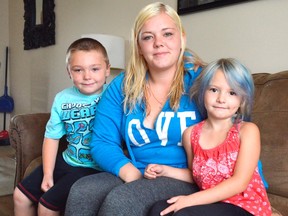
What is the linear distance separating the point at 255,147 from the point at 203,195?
8.4 inches

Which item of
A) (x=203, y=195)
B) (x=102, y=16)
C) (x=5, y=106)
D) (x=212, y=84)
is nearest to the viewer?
(x=203, y=195)

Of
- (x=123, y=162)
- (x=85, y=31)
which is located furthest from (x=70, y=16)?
(x=123, y=162)

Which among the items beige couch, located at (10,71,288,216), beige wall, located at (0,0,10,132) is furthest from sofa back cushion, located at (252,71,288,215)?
beige wall, located at (0,0,10,132)

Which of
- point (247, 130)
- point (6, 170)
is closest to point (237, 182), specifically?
point (247, 130)

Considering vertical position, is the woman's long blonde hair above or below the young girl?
above

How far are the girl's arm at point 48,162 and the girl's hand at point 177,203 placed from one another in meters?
0.62

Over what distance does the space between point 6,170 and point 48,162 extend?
208cm

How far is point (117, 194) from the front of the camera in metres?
0.97

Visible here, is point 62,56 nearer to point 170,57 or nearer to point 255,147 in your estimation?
point 170,57

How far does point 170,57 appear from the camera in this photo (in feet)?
4.03

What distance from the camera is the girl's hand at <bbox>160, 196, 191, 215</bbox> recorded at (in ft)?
3.01

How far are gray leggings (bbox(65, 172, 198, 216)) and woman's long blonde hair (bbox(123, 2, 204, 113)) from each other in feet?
0.91

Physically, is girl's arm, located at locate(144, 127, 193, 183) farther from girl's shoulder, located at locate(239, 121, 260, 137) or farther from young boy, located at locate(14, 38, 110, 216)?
young boy, located at locate(14, 38, 110, 216)

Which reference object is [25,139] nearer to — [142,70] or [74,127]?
[74,127]
